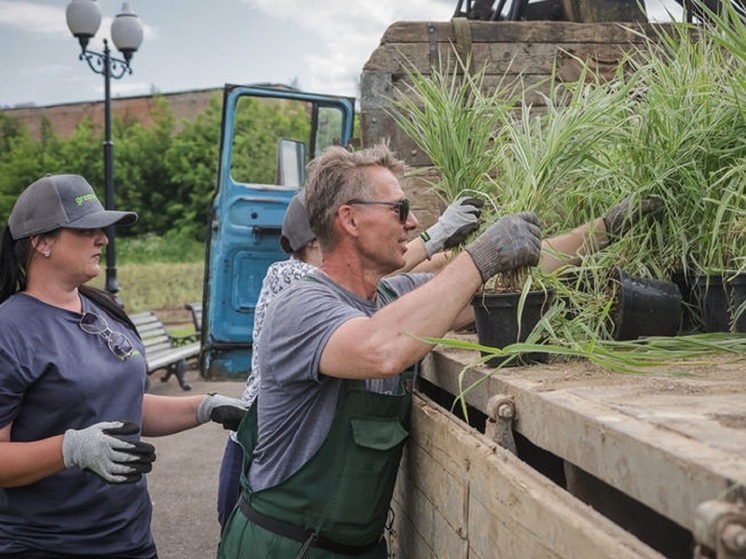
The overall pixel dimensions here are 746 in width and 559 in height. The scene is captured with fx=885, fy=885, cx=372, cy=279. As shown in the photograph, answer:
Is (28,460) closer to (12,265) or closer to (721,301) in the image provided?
(12,265)

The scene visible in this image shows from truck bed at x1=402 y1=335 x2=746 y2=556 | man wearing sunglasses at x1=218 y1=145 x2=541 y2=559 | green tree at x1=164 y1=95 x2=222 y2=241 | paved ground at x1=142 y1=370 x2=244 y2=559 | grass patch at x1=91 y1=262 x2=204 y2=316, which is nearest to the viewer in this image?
truck bed at x1=402 y1=335 x2=746 y2=556

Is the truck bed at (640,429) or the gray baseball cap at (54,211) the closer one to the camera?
the truck bed at (640,429)

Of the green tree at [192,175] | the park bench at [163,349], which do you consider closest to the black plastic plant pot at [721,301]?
the park bench at [163,349]

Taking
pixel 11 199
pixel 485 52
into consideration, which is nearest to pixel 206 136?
pixel 11 199

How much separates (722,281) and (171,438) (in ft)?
20.9

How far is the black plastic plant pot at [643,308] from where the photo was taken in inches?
83.2

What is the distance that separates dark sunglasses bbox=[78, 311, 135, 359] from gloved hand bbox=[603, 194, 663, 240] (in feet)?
4.87

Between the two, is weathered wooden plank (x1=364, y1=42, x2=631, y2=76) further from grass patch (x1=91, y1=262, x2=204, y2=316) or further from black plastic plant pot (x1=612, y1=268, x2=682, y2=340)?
grass patch (x1=91, y1=262, x2=204, y2=316)

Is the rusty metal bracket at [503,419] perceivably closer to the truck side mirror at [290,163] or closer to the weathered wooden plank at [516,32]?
the weathered wooden plank at [516,32]

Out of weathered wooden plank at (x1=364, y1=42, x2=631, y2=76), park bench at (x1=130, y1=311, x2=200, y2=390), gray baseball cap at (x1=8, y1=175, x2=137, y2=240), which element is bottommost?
park bench at (x1=130, y1=311, x2=200, y2=390)

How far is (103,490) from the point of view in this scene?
2.56m

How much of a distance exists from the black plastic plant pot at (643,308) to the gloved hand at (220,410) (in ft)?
4.57

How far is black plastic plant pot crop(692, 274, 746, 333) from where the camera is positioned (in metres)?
2.07

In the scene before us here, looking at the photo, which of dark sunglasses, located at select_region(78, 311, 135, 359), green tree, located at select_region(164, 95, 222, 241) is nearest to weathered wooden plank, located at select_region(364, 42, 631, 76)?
dark sunglasses, located at select_region(78, 311, 135, 359)
